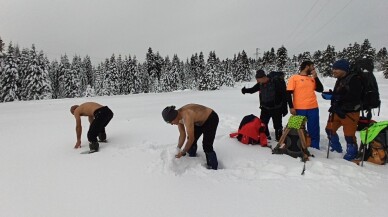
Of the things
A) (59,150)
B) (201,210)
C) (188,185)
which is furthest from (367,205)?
(59,150)

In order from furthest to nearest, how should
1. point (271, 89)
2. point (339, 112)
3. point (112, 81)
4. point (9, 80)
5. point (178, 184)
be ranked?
1. point (112, 81)
2. point (9, 80)
3. point (271, 89)
4. point (339, 112)
5. point (178, 184)

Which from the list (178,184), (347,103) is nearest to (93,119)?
(178,184)

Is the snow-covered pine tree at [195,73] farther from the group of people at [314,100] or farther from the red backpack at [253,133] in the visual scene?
the red backpack at [253,133]

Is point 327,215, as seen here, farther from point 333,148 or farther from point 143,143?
point 143,143

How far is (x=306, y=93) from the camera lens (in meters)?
6.48

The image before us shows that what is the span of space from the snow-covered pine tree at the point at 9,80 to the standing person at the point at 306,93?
44.9 m

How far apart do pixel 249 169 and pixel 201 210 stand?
183 cm

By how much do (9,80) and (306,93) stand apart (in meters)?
45.6

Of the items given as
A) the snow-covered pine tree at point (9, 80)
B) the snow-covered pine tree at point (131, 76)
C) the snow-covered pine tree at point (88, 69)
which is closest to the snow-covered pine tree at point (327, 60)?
the snow-covered pine tree at point (131, 76)

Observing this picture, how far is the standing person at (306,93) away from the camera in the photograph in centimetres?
648

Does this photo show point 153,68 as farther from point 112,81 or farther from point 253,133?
point 253,133

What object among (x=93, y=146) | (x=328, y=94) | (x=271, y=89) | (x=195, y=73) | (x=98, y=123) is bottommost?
(x=93, y=146)

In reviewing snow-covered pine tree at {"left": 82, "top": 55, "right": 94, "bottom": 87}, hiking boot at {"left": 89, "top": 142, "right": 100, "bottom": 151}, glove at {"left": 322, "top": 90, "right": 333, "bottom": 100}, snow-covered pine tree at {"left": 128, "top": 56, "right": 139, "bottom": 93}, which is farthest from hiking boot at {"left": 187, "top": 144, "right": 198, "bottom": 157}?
snow-covered pine tree at {"left": 82, "top": 55, "right": 94, "bottom": 87}

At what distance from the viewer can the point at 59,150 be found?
21.4 feet
